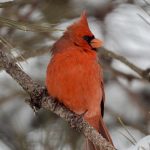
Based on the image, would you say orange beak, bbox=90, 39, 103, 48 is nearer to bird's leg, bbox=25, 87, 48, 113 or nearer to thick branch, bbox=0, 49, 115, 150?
thick branch, bbox=0, 49, 115, 150

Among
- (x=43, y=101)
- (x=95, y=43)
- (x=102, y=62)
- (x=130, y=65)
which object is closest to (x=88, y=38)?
(x=95, y=43)

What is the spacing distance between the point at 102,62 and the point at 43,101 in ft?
5.73

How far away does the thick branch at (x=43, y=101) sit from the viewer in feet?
8.79

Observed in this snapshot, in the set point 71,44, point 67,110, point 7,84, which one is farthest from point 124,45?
point 67,110

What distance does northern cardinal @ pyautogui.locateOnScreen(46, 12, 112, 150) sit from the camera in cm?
335

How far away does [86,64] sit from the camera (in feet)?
11.3

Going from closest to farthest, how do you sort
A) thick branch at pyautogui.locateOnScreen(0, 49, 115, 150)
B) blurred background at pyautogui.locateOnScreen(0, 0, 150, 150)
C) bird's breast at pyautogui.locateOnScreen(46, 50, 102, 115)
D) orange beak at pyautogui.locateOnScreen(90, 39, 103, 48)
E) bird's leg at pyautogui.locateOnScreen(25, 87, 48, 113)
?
thick branch at pyautogui.locateOnScreen(0, 49, 115, 150)
bird's leg at pyautogui.locateOnScreen(25, 87, 48, 113)
bird's breast at pyautogui.locateOnScreen(46, 50, 102, 115)
orange beak at pyautogui.locateOnScreen(90, 39, 103, 48)
blurred background at pyautogui.locateOnScreen(0, 0, 150, 150)

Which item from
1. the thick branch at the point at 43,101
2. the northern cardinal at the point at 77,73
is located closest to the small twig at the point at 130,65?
the northern cardinal at the point at 77,73

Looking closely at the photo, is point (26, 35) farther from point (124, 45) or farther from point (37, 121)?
point (124, 45)

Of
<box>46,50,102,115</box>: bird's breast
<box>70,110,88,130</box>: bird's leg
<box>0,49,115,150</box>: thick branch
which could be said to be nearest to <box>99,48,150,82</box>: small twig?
<box>46,50,102,115</box>: bird's breast

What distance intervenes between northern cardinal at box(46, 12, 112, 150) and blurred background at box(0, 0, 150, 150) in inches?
8.0

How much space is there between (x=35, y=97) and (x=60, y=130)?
65 cm

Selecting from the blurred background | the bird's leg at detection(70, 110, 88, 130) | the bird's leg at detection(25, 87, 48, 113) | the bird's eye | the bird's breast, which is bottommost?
the blurred background

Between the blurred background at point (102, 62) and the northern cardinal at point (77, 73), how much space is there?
0.20 metres
